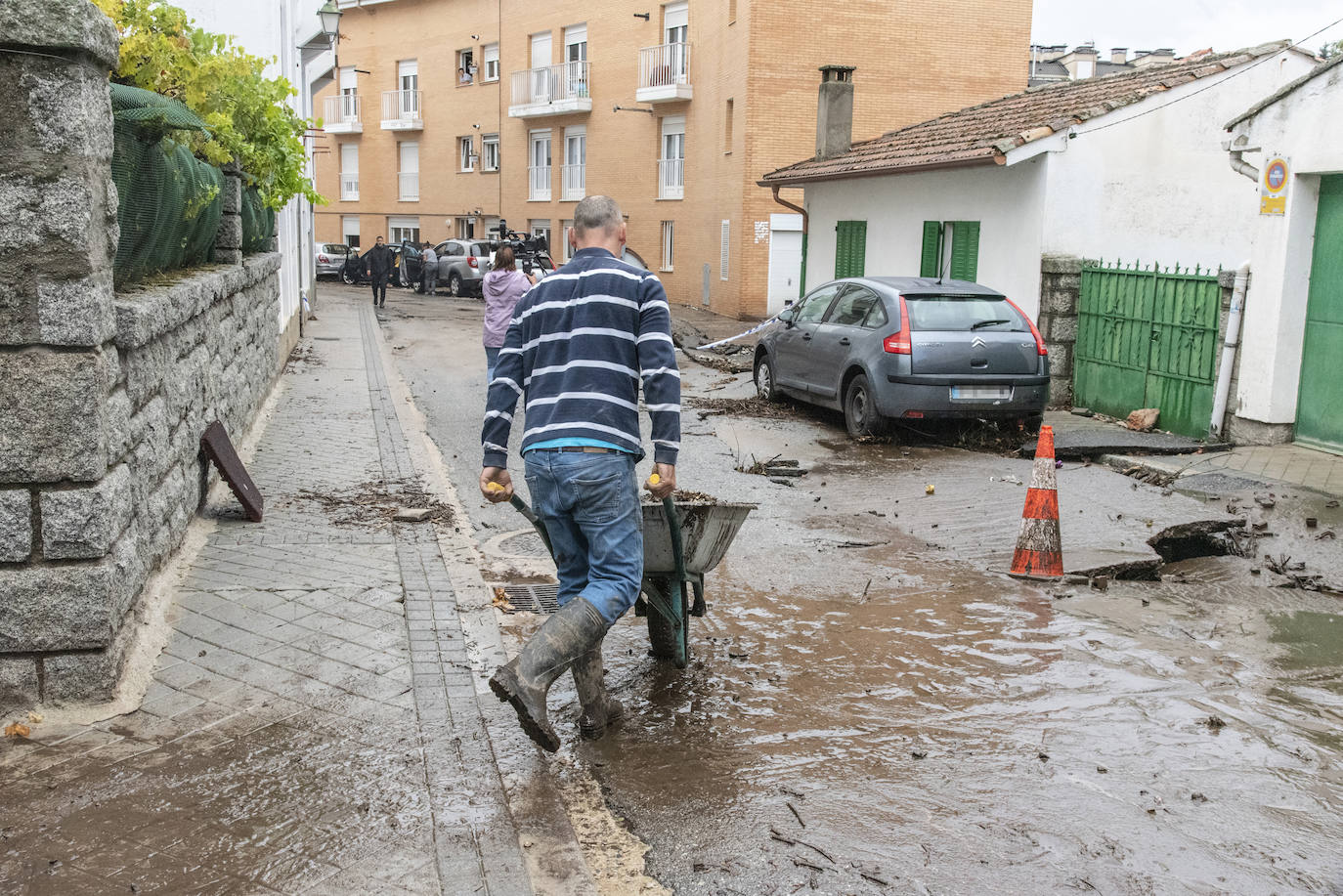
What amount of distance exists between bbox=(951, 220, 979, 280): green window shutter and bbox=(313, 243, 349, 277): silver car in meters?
30.2

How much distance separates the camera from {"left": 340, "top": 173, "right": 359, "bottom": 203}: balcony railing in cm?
5315

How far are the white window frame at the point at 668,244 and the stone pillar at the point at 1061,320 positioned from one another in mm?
23038

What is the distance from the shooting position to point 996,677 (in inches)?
213

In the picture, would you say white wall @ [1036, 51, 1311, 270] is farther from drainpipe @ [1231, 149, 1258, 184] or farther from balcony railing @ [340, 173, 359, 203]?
balcony railing @ [340, 173, 359, 203]

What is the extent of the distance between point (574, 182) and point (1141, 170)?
2893 centimetres

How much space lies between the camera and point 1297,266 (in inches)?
433

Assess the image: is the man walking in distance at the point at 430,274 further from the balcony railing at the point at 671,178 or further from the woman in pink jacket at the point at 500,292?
the woman in pink jacket at the point at 500,292

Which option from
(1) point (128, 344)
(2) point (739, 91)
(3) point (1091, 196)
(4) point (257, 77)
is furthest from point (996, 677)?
(2) point (739, 91)

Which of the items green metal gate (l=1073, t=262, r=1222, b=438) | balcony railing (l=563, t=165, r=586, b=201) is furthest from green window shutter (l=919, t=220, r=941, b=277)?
balcony railing (l=563, t=165, r=586, b=201)

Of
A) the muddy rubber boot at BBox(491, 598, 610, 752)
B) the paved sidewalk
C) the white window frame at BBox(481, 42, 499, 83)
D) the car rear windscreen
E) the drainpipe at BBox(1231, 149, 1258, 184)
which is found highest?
the white window frame at BBox(481, 42, 499, 83)

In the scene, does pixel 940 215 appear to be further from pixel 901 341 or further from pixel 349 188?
pixel 349 188

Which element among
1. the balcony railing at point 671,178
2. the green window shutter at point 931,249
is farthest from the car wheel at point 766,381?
the balcony railing at point 671,178

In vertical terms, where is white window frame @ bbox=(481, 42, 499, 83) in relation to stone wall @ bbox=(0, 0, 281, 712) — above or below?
above

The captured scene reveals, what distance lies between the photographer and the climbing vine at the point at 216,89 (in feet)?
24.5
